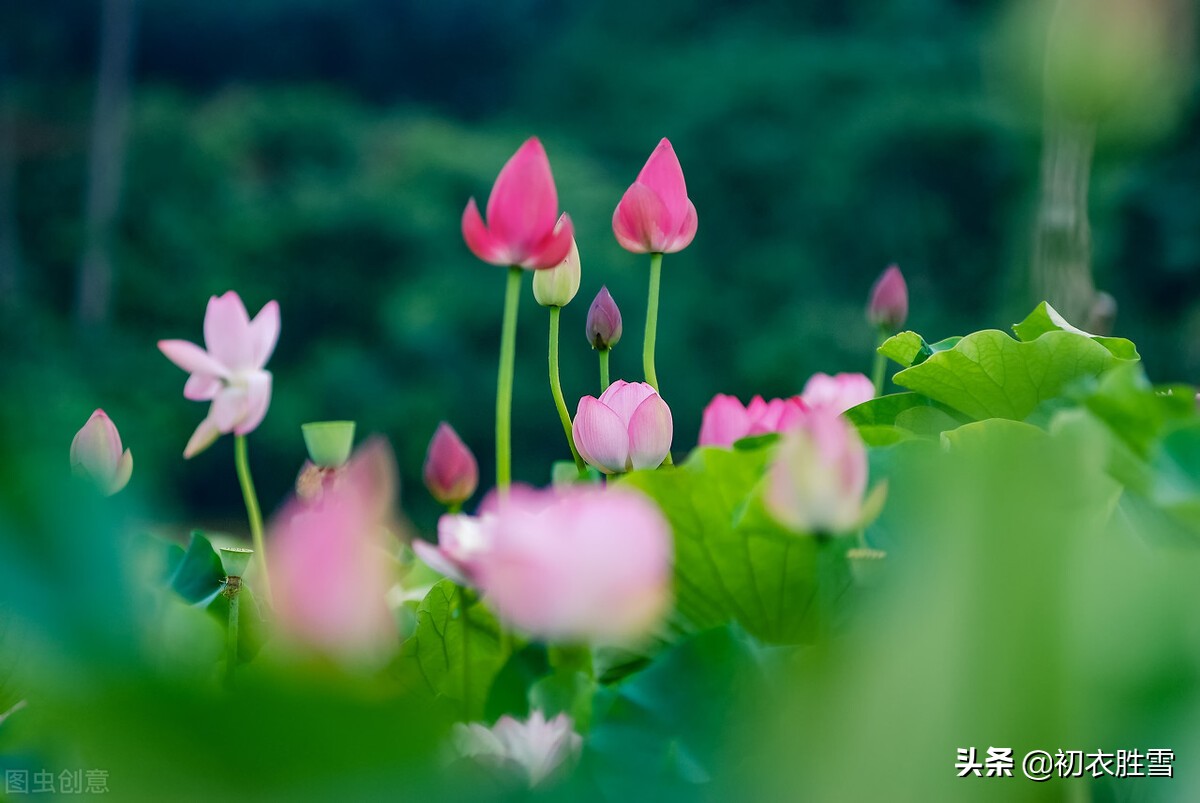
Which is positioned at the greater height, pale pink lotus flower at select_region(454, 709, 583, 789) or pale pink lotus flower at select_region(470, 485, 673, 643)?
pale pink lotus flower at select_region(470, 485, 673, 643)

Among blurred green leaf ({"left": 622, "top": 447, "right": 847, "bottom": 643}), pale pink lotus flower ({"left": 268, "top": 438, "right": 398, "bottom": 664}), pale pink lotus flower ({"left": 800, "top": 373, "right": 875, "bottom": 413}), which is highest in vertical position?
pale pink lotus flower ({"left": 800, "top": 373, "right": 875, "bottom": 413})

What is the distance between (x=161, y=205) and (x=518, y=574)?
6.74 meters

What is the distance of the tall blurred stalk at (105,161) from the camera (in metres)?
6.38

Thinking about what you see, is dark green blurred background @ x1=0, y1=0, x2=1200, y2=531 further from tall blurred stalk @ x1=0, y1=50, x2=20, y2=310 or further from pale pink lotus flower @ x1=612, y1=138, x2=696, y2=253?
pale pink lotus flower @ x1=612, y1=138, x2=696, y2=253

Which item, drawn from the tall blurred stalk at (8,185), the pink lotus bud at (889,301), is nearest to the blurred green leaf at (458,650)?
the pink lotus bud at (889,301)

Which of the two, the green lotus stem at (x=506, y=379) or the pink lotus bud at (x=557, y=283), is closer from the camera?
the green lotus stem at (x=506, y=379)

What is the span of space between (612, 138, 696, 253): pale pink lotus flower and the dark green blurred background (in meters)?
5.60

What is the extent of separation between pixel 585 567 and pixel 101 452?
20 centimetres

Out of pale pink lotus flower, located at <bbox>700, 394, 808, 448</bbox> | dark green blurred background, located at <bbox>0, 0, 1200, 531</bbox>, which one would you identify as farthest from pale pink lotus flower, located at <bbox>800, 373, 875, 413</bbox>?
dark green blurred background, located at <bbox>0, 0, 1200, 531</bbox>

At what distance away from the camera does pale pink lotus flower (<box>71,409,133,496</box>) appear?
0.32 m

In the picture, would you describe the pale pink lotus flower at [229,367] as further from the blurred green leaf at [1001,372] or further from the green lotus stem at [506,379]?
the blurred green leaf at [1001,372]

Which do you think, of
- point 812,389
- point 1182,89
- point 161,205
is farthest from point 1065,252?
point 161,205

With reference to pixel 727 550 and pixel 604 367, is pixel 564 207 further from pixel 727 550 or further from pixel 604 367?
pixel 727 550

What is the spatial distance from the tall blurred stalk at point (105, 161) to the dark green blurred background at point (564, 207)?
51mm
